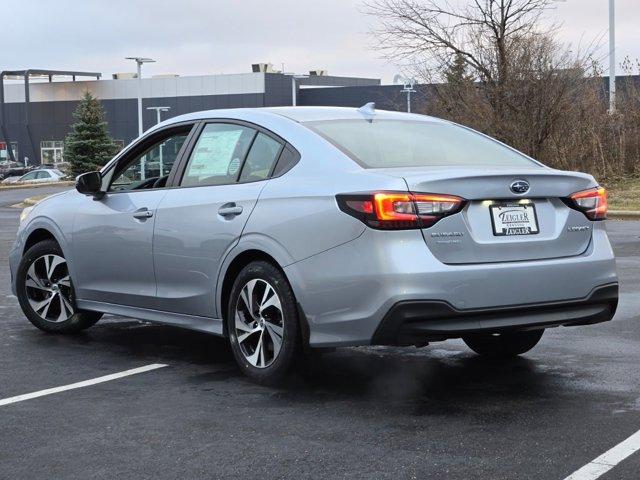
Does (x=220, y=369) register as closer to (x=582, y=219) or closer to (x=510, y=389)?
(x=510, y=389)

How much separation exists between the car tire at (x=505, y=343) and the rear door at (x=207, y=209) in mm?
1689

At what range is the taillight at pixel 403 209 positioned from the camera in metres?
5.75

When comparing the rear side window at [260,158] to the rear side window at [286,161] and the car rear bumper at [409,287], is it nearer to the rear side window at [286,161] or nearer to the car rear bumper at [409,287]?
the rear side window at [286,161]

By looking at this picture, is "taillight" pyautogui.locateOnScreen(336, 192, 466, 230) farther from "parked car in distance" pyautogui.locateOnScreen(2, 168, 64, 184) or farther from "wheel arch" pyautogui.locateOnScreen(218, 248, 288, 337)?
"parked car in distance" pyautogui.locateOnScreen(2, 168, 64, 184)

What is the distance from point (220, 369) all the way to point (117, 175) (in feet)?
5.79

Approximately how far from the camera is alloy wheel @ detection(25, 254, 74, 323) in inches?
328

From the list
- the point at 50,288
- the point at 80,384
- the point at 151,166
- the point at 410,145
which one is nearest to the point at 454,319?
the point at 410,145

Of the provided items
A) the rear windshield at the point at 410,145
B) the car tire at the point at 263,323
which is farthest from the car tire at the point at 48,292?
the rear windshield at the point at 410,145

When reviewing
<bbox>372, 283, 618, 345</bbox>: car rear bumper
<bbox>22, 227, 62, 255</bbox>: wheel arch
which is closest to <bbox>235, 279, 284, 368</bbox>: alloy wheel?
<bbox>372, 283, 618, 345</bbox>: car rear bumper

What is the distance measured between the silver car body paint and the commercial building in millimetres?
77285

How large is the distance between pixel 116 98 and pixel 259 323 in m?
86.7

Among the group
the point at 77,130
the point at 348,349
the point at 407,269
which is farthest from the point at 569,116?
the point at 77,130

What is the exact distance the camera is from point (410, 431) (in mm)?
5332

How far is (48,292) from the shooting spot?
8508 millimetres
